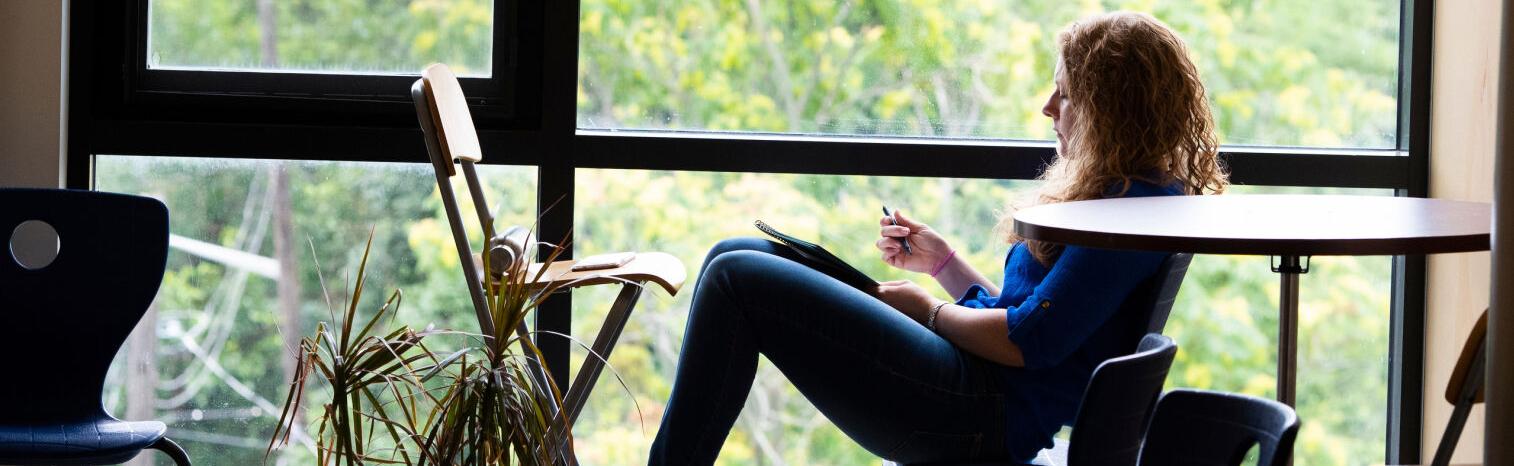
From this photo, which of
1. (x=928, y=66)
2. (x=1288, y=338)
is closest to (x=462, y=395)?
(x=1288, y=338)

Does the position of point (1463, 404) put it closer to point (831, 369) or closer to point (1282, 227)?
point (1282, 227)

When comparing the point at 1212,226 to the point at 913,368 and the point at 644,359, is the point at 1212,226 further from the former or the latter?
the point at 644,359

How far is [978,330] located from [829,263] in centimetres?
30

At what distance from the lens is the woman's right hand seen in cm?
223

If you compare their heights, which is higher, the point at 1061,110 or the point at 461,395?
the point at 1061,110

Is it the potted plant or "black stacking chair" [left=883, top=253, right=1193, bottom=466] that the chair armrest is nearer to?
the potted plant

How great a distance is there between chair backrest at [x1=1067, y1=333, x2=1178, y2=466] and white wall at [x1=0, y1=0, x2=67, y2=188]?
7.50 ft

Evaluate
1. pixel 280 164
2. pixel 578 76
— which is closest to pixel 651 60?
pixel 578 76

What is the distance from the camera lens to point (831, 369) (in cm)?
181

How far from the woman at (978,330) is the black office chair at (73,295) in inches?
44.7

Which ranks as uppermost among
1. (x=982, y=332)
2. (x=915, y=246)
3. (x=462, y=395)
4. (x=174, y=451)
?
(x=915, y=246)

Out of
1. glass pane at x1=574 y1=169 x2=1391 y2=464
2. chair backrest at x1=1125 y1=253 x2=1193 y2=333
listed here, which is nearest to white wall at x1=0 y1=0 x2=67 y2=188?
glass pane at x1=574 y1=169 x2=1391 y2=464

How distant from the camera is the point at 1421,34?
266 centimetres

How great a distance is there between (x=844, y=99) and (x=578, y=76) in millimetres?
575
